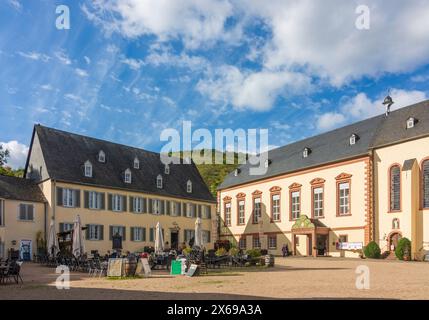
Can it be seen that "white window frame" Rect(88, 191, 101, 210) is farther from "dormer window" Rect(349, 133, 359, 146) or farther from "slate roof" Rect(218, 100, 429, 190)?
"dormer window" Rect(349, 133, 359, 146)

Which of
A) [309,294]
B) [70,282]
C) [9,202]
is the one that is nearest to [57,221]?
[9,202]

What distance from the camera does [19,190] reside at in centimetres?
3597

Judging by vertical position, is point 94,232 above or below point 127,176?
below

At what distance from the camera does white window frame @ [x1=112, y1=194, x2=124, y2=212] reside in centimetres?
4141

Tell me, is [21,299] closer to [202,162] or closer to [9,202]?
[9,202]

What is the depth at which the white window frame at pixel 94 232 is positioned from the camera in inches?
1528

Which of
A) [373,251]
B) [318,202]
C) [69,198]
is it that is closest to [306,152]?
[318,202]

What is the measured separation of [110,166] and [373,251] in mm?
22594

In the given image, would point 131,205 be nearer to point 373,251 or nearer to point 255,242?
point 255,242

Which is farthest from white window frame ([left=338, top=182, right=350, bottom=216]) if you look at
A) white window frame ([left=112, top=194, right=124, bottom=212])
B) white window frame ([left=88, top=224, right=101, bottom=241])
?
white window frame ([left=88, top=224, right=101, bottom=241])

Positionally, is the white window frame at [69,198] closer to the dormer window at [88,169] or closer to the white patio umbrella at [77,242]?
the dormer window at [88,169]

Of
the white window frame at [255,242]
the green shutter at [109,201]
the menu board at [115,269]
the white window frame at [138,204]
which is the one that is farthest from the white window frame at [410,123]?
the menu board at [115,269]

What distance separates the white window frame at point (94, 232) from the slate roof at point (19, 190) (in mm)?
4338

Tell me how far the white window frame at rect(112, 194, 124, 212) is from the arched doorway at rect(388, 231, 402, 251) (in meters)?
21.4
